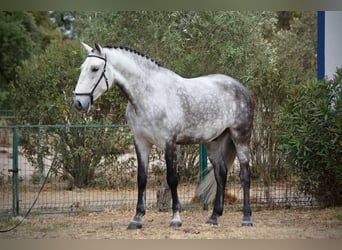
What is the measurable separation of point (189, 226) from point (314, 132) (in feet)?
5.17

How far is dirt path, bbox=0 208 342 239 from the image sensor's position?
543 cm

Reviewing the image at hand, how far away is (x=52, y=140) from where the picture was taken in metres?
7.69

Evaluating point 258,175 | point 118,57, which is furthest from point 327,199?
point 118,57

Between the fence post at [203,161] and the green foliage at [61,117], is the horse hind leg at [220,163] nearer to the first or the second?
the fence post at [203,161]

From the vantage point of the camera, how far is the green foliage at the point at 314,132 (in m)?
6.12

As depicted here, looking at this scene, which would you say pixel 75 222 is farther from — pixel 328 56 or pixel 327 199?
pixel 328 56

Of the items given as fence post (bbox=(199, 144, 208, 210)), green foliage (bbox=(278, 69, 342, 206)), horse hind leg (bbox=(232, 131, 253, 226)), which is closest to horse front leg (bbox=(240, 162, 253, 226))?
horse hind leg (bbox=(232, 131, 253, 226))

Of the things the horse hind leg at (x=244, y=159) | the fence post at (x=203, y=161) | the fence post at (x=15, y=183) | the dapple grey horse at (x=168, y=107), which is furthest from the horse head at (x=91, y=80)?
the fence post at (x=203, y=161)

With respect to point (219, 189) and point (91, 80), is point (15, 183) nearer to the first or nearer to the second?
point (91, 80)

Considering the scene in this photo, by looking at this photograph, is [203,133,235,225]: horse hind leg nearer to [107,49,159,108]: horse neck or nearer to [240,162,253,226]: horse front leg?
[240,162,253,226]: horse front leg

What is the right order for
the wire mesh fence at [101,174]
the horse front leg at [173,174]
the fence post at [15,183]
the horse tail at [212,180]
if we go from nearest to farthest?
the horse front leg at [173,174]
the horse tail at [212,180]
the fence post at [15,183]
the wire mesh fence at [101,174]

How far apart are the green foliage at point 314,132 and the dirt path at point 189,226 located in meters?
0.46

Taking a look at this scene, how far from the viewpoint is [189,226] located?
5711 mm
